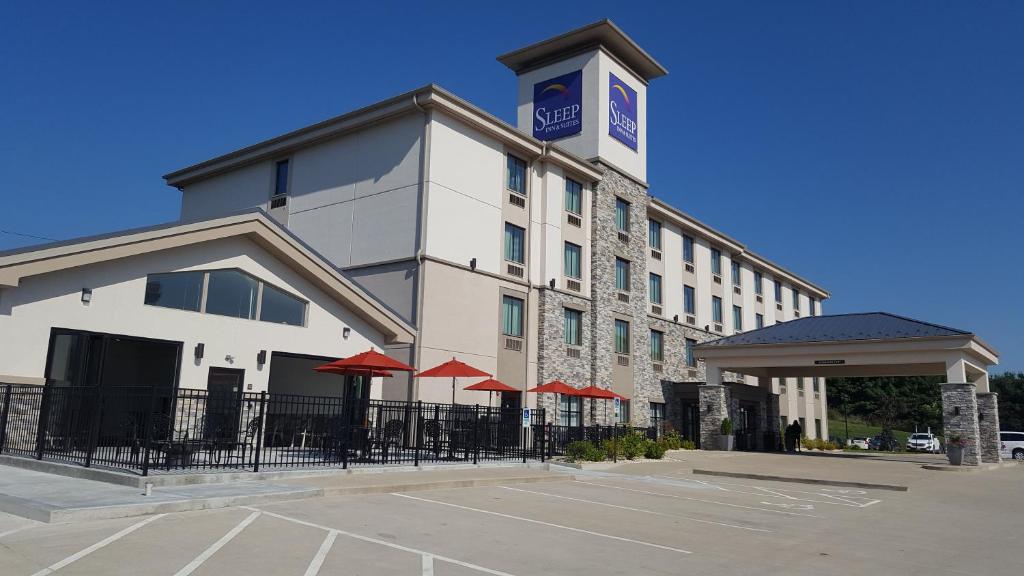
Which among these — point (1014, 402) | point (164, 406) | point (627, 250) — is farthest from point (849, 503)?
point (1014, 402)

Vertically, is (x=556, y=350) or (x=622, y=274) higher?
(x=622, y=274)

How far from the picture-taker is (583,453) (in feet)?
75.2

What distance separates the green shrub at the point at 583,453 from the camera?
22.8m

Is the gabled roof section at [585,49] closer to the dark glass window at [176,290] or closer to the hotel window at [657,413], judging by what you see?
the hotel window at [657,413]

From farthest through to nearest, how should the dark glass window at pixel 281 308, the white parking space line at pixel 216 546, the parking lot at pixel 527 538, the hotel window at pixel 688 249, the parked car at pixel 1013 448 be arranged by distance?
the hotel window at pixel 688 249
the parked car at pixel 1013 448
the dark glass window at pixel 281 308
the parking lot at pixel 527 538
the white parking space line at pixel 216 546

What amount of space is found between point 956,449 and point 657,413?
44.6 feet

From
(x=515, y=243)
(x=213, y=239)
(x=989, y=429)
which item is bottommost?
(x=989, y=429)

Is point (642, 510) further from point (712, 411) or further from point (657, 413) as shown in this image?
point (657, 413)

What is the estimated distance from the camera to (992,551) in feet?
34.5

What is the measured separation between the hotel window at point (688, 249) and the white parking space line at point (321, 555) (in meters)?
36.2

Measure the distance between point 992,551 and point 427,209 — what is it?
1937 centimetres

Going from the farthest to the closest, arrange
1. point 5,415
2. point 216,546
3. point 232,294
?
point 232,294, point 5,415, point 216,546

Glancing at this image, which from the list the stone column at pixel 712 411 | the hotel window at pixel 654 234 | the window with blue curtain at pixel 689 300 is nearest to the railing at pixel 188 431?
the stone column at pixel 712 411

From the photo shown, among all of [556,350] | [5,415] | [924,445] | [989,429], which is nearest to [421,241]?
[556,350]
